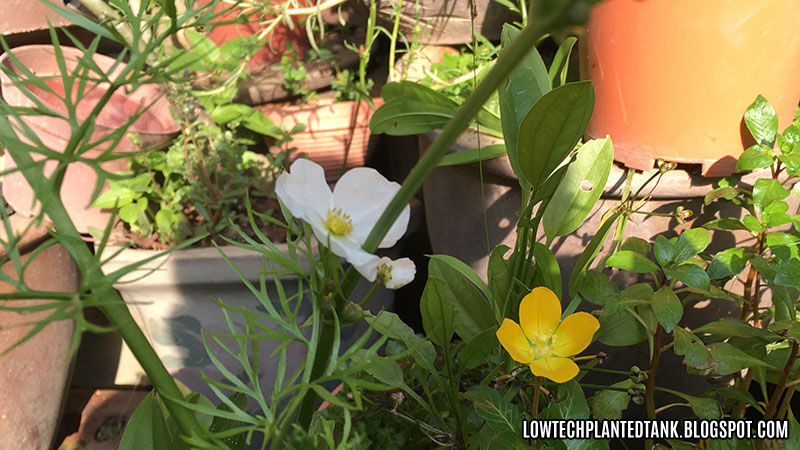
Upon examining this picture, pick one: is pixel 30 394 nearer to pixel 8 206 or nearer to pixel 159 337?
pixel 159 337

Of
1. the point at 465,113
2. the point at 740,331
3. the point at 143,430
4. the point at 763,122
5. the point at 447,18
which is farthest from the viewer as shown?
the point at 447,18

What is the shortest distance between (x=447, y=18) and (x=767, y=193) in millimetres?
612

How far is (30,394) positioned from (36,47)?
0.51 metres

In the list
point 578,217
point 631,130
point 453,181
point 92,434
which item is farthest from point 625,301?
point 92,434

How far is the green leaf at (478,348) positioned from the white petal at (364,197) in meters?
0.17

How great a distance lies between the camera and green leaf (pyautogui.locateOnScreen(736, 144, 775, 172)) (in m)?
0.60

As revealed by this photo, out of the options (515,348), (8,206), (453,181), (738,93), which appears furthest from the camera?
(8,206)

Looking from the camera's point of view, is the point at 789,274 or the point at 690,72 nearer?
the point at 789,274

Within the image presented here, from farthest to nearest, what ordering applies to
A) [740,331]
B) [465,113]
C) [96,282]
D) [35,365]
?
1. [35,365]
2. [740,331]
3. [96,282]
4. [465,113]

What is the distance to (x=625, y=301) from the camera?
1.71 ft

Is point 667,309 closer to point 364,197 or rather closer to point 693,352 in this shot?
point 693,352

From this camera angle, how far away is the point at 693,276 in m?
0.52

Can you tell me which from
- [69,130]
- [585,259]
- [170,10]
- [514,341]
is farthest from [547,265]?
[69,130]

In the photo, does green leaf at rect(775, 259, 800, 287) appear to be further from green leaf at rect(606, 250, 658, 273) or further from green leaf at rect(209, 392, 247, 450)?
green leaf at rect(209, 392, 247, 450)
